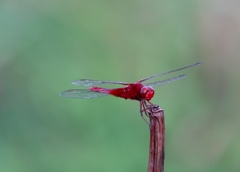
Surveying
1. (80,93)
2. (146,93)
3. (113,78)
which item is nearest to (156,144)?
(146,93)

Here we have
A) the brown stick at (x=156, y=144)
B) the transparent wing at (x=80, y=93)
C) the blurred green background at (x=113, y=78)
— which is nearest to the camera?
the brown stick at (x=156, y=144)

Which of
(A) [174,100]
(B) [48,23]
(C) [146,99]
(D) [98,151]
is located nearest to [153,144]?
(C) [146,99]

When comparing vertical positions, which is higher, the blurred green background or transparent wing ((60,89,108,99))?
the blurred green background

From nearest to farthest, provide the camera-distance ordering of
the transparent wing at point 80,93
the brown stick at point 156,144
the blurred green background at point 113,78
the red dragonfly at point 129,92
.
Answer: the brown stick at point 156,144, the red dragonfly at point 129,92, the transparent wing at point 80,93, the blurred green background at point 113,78

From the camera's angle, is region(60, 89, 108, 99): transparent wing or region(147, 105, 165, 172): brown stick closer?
region(147, 105, 165, 172): brown stick

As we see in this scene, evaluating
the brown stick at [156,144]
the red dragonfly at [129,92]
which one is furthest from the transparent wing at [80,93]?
the brown stick at [156,144]

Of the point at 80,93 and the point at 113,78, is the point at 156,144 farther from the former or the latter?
the point at 113,78

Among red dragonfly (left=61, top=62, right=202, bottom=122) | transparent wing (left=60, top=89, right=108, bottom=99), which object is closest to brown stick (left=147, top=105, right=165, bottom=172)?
red dragonfly (left=61, top=62, right=202, bottom=122)

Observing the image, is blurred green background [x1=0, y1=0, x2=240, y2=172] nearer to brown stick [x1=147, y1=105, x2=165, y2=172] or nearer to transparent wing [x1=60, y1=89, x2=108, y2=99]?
transparent wing [x1=60, y1=89, x2=108, y2=99]

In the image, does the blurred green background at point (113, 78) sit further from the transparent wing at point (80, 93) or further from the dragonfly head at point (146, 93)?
the dragonfly head at point (146, 93)
